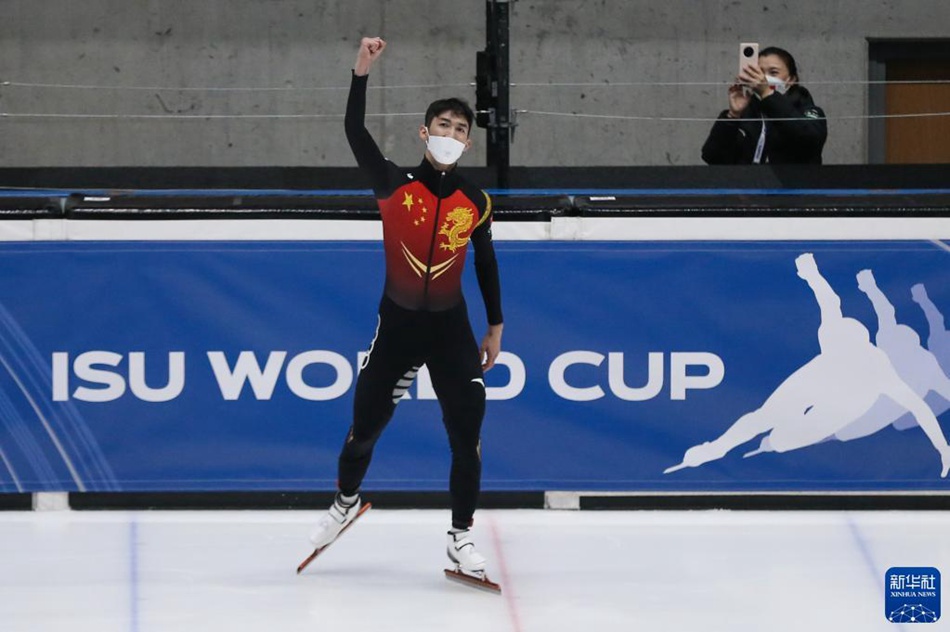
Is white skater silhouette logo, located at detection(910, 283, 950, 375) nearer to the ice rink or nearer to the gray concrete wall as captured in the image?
the ice rink

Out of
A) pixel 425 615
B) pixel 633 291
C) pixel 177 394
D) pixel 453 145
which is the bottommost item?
pixel 425 615

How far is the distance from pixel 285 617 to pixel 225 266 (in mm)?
1754

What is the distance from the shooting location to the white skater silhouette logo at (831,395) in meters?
5.86

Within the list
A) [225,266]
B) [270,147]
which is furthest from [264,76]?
[225,266]

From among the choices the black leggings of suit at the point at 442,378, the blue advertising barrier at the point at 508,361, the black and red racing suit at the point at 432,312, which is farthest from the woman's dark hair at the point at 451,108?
the blue advertising barrier at the point at 508,361

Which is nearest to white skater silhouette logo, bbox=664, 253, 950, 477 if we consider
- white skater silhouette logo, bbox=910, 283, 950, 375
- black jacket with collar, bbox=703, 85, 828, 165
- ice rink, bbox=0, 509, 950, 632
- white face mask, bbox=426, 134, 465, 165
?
white skater silhouette logo, bbox=910, 283, 950, 375

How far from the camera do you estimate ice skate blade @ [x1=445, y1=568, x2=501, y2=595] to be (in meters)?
4.82

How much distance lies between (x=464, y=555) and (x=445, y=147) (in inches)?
52.6

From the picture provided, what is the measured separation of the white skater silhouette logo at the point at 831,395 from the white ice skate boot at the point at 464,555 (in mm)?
1309

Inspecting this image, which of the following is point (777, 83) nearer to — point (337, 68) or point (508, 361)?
point (508, 361)

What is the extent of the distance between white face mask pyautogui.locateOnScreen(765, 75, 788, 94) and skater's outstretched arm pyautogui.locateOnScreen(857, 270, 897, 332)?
0.97 meters

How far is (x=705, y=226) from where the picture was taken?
5.84m

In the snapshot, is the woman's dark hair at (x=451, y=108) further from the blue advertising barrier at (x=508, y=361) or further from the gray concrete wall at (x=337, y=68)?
the gray concrete wall at (x=337, y=68)

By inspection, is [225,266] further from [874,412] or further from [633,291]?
[874,412]
